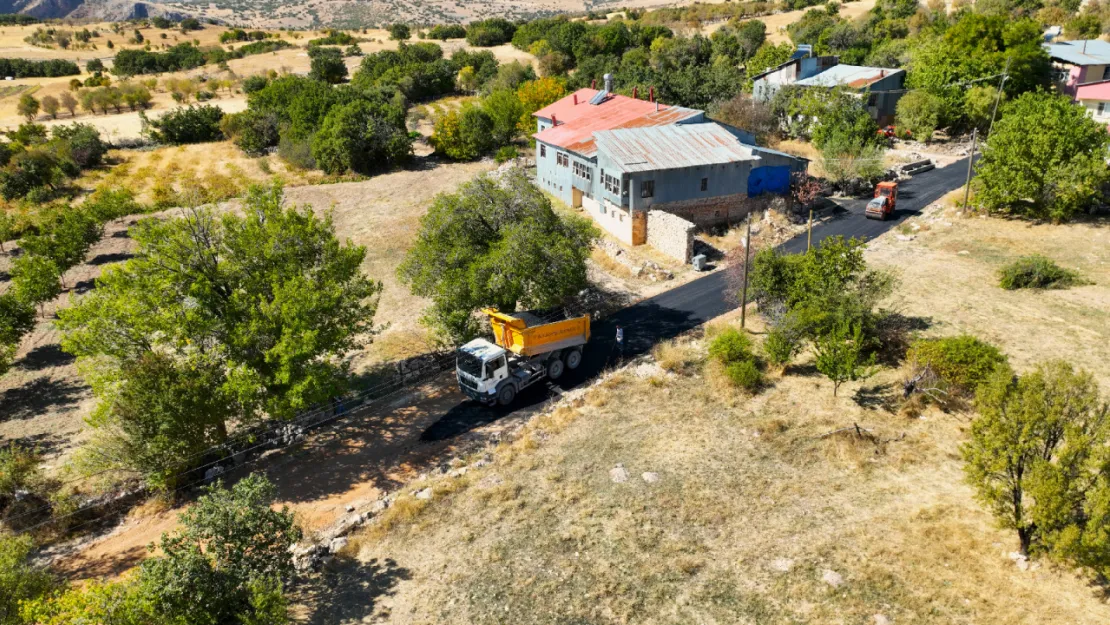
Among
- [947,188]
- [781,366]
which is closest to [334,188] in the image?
[781,366]

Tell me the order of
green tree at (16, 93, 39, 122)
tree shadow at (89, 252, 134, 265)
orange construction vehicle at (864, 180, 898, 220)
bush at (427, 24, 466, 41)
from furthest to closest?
bush at (427, 24, 466, 41)
green tree at (16, 93, 39, 122)
tree shadow at (89, 252, 134, 265)
orange construction vehicle at (864, 180, 898, 220)

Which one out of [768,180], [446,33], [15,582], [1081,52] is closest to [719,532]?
[15,582]

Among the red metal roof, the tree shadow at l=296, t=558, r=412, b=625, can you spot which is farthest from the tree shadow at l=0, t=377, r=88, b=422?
the red metal roof

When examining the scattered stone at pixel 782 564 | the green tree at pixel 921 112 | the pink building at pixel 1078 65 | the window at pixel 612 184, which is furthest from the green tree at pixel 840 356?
the pink building at pixel 1078 65

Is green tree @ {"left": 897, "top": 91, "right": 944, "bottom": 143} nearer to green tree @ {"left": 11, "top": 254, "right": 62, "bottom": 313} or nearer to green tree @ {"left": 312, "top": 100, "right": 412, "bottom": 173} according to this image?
green tree @ {"left": 312, "top": 100, "right": 412, "bottom": 173}

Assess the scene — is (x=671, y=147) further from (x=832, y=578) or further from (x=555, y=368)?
(x=832, y=578)

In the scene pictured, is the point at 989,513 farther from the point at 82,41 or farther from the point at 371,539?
the point at 82,41

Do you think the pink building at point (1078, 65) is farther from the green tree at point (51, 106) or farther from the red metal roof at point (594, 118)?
the green tree at point (51, 106)
